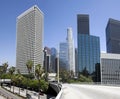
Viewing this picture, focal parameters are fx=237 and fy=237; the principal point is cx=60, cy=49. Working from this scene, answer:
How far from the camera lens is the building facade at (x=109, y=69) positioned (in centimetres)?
18375

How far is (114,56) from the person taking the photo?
191 m

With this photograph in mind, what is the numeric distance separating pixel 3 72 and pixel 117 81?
85674mm

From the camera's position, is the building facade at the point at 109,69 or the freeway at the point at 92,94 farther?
the building facade at the point at 109,69

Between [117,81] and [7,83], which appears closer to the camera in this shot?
[7,83]

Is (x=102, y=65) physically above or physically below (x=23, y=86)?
above

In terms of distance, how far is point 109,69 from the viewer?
606 ft

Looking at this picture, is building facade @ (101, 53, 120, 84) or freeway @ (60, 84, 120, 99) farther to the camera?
building facade @ (101, 53, 120, 84)

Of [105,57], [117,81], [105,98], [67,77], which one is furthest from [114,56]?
[105,98]

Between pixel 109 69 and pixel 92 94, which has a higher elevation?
pixel 109 69

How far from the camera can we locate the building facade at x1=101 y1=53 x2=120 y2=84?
183750mm

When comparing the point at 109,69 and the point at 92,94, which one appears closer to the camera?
the point at 92,94

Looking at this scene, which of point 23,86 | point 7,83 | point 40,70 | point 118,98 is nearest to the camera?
point 118,98

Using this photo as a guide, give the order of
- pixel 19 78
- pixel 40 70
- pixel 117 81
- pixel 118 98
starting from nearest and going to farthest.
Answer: pixel 118 98
pixel 40 70
pixel 19 78
pixel 117 81

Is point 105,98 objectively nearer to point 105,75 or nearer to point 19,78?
point 19,78
